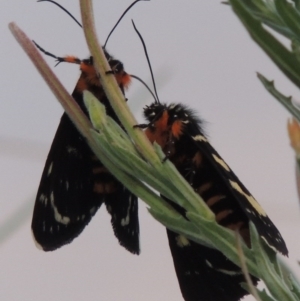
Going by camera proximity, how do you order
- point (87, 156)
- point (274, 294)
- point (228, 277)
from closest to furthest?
point (274, 294) < point (228, 277) < point (87, 156)

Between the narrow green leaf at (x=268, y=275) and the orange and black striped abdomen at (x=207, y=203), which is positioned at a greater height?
the orange and black striped abdomen at (x=207, y=203)

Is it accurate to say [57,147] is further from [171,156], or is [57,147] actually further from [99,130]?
[99,130]

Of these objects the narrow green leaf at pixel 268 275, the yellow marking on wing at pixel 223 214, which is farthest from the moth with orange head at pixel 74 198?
the narrow green leaf at pixel 268 275

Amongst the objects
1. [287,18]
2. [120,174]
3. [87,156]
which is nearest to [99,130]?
[120,174]

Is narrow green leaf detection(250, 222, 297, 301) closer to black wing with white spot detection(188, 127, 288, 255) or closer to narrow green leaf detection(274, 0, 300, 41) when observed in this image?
black wing with white spot detection(188, 127, 288, 255)

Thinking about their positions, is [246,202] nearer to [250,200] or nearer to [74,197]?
[250,200]

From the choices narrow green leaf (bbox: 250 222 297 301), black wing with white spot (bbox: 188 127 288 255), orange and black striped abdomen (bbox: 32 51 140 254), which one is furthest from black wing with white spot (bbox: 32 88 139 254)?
narrow green leaf (bbox: 250 222 297 301)

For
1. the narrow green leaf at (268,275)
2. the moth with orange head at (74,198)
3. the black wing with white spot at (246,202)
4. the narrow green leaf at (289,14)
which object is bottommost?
the narrow green leaf at (268,275)

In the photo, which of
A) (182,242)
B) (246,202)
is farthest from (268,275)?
(182,242)

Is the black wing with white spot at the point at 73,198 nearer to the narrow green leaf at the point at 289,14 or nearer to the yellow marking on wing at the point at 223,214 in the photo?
the yellow marking on wing at the point at 223,214
